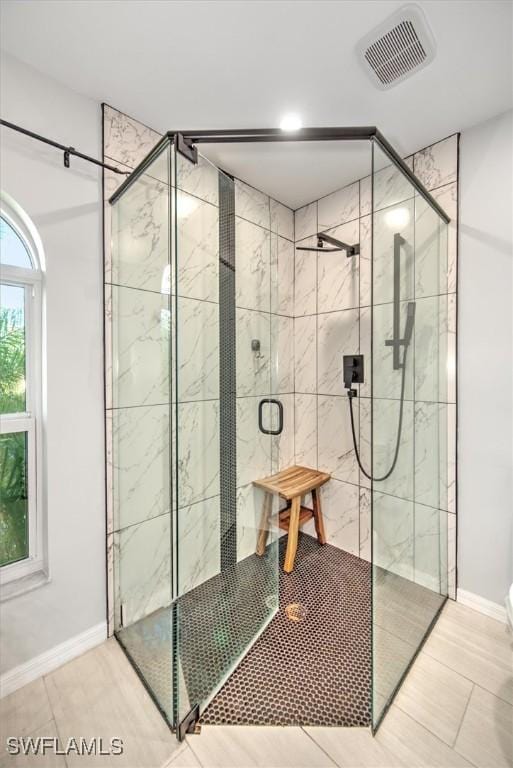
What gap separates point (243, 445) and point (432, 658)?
1247 mm

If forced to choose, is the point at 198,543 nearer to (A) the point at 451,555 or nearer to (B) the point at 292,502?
(B) the point at 292,502

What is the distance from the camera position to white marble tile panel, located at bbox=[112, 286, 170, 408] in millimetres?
1393

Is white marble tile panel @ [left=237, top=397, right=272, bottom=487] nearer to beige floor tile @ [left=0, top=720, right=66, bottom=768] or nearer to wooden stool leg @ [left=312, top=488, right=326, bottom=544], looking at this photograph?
wooden stool leg @ [left=312, top=488, right=326, bottom=544]

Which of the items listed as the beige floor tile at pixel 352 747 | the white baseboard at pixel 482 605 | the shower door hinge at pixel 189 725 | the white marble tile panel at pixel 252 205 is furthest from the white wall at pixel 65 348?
the white baseboard at pixel 482 605

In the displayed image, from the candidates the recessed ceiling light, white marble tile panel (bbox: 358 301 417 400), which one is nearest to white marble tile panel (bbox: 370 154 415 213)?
white marble tile panel (bbox: 358 301 417 400)

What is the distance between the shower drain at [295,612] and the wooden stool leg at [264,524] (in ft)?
1.14

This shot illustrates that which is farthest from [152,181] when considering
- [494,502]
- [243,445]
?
[494,502]

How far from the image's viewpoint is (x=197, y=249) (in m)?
1.42

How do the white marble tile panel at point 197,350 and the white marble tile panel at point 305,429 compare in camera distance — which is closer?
the white marble tile panel at point 197,350

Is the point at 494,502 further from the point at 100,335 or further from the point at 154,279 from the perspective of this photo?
the point at 100,335

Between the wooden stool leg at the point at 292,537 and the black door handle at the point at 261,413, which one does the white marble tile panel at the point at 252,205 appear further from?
the wooden stool leg at the point at 292,537

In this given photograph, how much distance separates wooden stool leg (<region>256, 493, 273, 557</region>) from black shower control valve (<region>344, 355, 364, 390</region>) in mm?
838

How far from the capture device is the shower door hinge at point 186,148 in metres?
1.15

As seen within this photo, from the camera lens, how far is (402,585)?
1.50 meters
